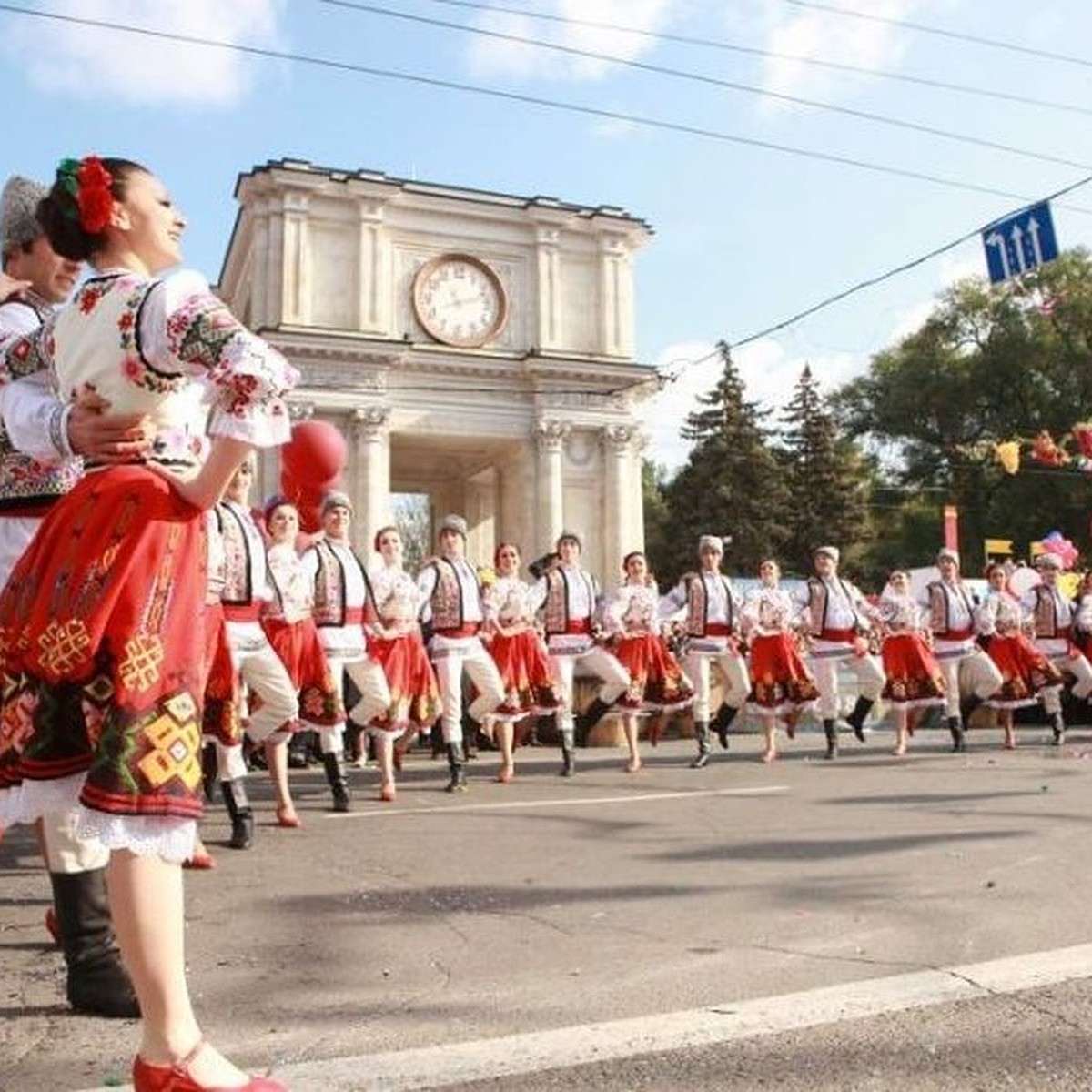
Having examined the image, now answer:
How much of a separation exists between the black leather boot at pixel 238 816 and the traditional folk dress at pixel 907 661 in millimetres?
7949

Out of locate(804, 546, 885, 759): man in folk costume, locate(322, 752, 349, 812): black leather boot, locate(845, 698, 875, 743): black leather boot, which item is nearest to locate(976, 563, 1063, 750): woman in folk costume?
locate(845, 698, 875, 743): black leather boot

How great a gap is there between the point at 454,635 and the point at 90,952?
6.31 m

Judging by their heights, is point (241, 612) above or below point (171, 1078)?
above

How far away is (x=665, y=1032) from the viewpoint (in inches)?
114

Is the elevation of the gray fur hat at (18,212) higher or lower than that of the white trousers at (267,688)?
higher

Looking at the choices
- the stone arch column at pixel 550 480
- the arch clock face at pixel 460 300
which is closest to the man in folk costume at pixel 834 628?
the stone arch column at pixel 550 480

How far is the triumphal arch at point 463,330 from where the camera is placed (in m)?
33.8

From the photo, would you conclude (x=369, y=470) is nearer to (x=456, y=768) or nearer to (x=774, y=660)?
(x=774, y=660)

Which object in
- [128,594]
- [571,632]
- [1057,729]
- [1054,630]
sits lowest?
[1057,729]

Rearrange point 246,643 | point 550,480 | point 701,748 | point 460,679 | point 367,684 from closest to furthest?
point 246,643, point 367,684, point 460,679, point 701,748, point 550,480

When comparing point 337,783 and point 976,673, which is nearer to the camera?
point 337,783

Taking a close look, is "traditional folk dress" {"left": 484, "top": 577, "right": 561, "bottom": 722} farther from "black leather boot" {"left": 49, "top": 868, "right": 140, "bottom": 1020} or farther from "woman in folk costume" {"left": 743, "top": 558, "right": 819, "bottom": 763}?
"black leather boot" {"left": 49, "top": 868, "right": 140, "bottom": 1020}

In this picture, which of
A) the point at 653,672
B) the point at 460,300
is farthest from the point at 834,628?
the point at 460,300

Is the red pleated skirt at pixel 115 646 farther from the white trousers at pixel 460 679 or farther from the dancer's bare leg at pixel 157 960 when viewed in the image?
the white trousers at pixel 460 679
